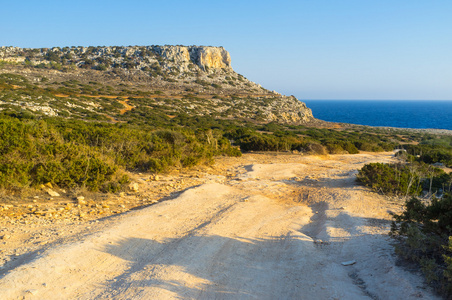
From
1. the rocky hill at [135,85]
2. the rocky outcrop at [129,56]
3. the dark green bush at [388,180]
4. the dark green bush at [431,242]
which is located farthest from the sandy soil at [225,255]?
the rocky outcrop at [129,56]

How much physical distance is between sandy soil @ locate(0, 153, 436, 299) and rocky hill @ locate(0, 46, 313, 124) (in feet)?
84.3

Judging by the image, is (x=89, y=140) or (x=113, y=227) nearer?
(x=113, y=227)

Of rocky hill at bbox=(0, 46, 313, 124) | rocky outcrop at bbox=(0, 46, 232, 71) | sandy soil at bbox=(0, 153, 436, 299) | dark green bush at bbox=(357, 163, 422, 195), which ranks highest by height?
rocky outcrop at bbox=(0, 46, 232, 71)

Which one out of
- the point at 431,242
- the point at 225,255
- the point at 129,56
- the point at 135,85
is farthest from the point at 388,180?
the point at 129,56

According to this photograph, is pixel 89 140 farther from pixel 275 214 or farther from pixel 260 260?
pixel 260 260

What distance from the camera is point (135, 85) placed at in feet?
188

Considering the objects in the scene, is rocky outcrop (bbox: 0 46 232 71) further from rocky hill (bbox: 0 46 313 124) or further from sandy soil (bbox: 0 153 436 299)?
sandy soil (bbox: 0 153 436 299)

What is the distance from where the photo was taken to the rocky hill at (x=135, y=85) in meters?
35.8

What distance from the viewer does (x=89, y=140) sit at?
1129 cm

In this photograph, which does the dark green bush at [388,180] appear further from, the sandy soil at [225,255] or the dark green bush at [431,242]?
the dark green bush at [431,242]

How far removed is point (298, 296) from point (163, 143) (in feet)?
29.7

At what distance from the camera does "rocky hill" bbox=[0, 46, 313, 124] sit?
117 feet

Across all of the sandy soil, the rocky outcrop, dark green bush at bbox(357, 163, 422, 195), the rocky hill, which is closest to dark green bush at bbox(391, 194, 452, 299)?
the sandy soil

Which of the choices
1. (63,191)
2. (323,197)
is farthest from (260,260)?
(63,191)
